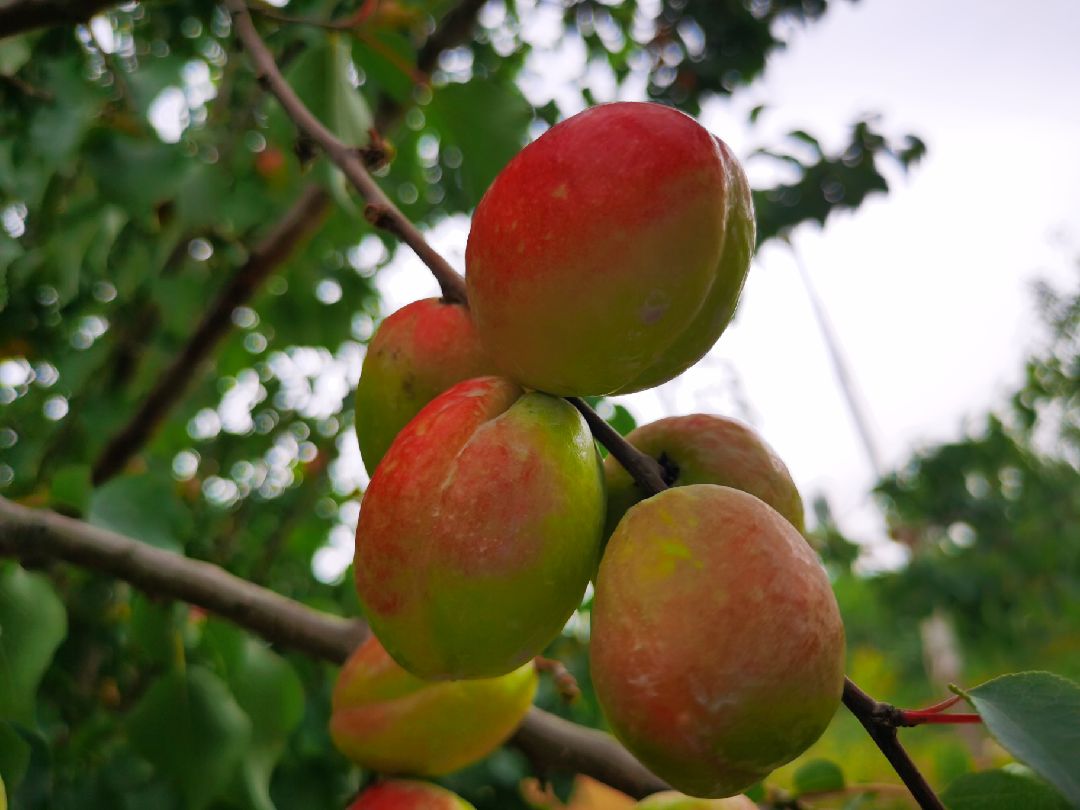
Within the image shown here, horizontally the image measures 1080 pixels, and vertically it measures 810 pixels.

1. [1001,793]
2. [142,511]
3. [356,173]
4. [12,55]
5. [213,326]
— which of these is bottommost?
[213,326]

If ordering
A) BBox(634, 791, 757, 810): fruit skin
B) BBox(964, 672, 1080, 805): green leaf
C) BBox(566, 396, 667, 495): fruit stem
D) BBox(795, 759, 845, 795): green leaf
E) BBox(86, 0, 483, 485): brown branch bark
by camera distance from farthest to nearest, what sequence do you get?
BBox(86, 0, 483, 485): brown branch bark → BBox(795, 759, 845, 795): green leaf → BBox(634, 791, 757, 810): fruit skin → BBox(566, 396, 667, 495): fruit stem → BBox(964, 672, 1080, 805): green leaf

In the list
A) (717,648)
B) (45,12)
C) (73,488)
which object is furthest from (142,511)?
(717,648)

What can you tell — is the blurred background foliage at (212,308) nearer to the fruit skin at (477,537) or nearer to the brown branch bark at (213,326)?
the brown branch bark at (213,326)

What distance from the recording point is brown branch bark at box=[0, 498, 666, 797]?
72 cm

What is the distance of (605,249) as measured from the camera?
43 centimetres

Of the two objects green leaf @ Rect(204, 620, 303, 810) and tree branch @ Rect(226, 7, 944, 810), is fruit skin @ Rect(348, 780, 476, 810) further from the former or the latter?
tree branch @ Rect(226, 7, 944, 810)

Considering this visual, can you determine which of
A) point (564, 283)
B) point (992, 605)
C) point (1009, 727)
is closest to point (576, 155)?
point (564, 283)

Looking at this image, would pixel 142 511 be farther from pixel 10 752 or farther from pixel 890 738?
pixel 890 738

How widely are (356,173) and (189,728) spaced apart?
47cm

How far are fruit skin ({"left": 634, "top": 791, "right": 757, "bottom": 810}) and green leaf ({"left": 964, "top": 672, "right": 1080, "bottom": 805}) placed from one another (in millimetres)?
243

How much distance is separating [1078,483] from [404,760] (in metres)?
4.80

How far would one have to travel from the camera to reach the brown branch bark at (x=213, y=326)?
1.34 meters

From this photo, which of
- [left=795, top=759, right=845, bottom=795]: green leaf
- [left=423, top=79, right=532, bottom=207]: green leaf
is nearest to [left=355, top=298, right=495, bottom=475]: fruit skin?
[left=423, top=79, right=532, bottom=207]: green leaf

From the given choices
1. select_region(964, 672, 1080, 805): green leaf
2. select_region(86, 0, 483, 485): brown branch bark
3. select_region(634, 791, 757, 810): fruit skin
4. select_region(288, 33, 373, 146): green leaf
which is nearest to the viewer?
select_region(964, 672, 1080, 805): green leaf
